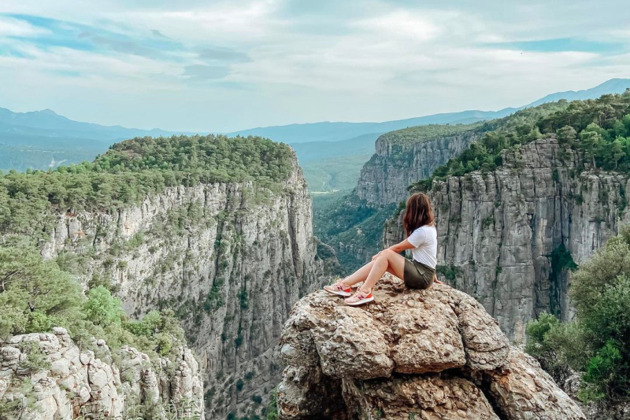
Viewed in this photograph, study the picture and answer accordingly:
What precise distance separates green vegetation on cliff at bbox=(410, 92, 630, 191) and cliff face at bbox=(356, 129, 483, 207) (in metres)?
60.2

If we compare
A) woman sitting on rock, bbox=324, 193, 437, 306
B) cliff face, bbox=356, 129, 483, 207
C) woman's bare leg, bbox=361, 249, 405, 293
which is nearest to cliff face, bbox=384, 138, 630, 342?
woman sitting on rock, bbox=324, 193, 437, 306

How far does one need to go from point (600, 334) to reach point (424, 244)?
12315mm

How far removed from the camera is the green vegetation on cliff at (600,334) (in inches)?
677

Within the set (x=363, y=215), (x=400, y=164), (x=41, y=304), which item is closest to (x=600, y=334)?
(x=41, y=304)

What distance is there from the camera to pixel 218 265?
6988cm

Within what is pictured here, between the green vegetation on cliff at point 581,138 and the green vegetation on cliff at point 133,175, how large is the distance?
29.8 m

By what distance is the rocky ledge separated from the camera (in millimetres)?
8602

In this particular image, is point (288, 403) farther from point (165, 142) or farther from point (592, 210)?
point (165, 142)

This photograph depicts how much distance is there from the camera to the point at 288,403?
32.4 feet

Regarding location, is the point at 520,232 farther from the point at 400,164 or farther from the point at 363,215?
the point at 363,215

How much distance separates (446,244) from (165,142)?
48.1 meters

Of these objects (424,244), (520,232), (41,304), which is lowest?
(520,232)

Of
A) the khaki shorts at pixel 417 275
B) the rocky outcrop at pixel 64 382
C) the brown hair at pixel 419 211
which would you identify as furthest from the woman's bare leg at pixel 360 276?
the rocky outcrop at pixel 64 382

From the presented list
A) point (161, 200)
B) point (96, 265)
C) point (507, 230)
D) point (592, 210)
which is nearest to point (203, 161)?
point (161, 200)
